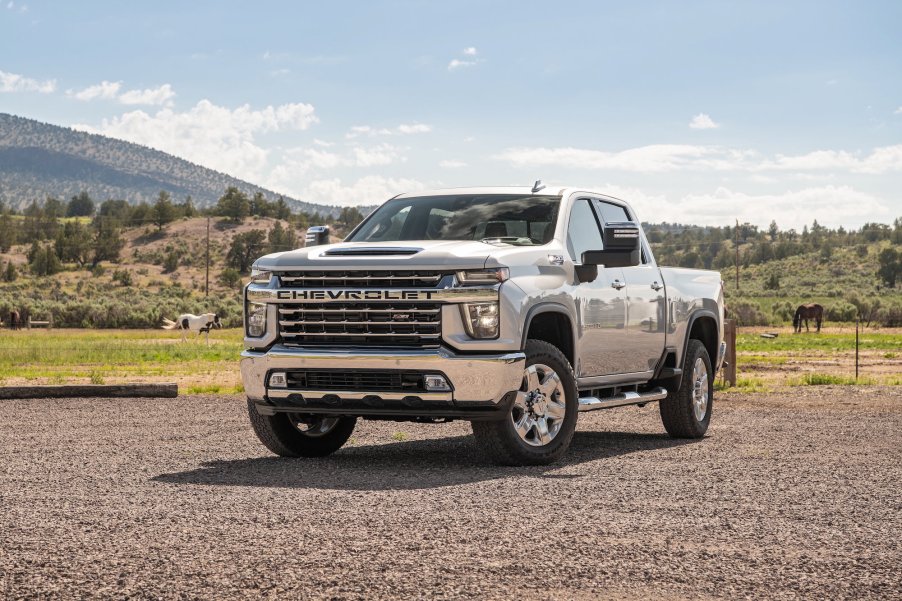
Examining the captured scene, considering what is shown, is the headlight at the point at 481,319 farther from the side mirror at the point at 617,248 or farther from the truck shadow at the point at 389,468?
the side mirror at the point at 617,248

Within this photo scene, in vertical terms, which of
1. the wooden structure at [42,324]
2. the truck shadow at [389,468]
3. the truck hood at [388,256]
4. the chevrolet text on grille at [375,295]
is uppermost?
the truck hood at [388,256]

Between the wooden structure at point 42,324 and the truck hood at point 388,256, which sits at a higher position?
the truck hood at point 388,256

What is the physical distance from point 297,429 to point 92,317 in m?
55.9

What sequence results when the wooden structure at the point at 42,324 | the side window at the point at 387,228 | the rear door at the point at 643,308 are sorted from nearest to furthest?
1. the side window at the point at 387,228
2. the rear door at the point at 643,308
3. the wooden structure at the point at 42,324

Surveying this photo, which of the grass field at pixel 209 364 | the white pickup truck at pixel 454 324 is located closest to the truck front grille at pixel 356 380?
the white pickup truck at pixel 454 324

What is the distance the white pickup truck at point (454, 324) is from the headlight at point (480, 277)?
0.01 m

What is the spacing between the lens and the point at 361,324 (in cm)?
996

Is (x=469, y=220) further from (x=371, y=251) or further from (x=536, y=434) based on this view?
(x=536, y=434)

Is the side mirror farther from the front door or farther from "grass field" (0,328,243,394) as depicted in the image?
Result: "grass field" (0,328,243,394)

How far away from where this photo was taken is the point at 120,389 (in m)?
18.1

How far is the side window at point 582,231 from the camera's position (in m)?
11.2

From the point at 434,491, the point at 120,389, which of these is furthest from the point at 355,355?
the point at 120,389

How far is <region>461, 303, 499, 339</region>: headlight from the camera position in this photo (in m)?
9.74

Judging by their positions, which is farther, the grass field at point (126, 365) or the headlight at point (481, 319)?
the grass field at point (126, 365)
